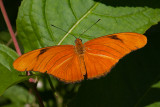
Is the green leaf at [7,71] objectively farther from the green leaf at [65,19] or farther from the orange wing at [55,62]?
the green leaf at [65,19]

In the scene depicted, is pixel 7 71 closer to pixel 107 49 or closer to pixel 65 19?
pixel 65 19

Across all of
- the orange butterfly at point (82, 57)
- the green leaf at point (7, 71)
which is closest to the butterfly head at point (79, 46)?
the orange butterfly at point (82, 57)

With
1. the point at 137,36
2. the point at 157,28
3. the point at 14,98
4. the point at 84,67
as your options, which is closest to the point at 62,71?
the point at 84,67

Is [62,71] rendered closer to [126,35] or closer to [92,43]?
[92,43]

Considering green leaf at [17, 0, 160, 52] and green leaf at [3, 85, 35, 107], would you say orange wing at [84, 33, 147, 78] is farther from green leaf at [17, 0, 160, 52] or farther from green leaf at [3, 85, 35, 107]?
green leaf at [3, 85, 35, 107]

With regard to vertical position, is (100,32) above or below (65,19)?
below

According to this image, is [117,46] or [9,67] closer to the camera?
[9,67]

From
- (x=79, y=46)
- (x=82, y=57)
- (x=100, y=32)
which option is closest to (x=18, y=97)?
(x=82, y=57)
